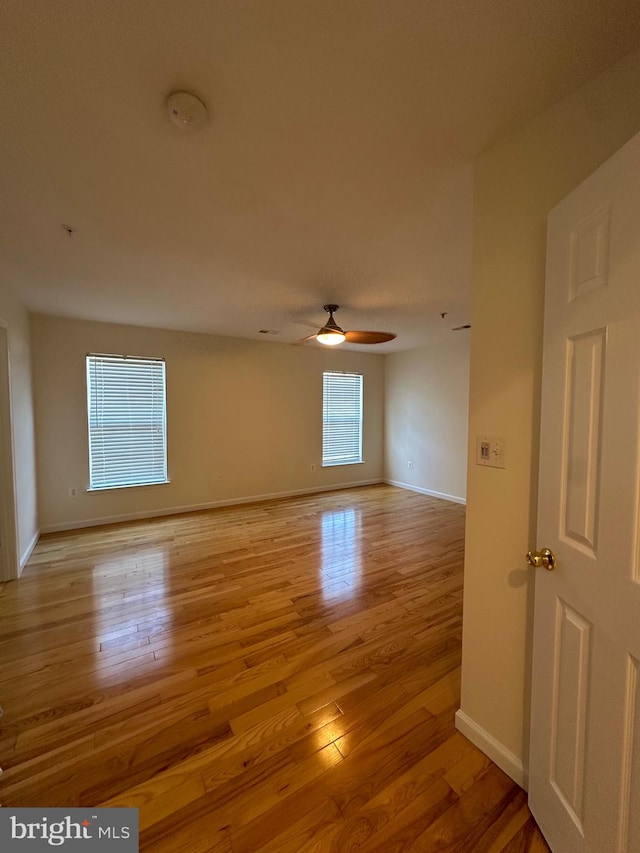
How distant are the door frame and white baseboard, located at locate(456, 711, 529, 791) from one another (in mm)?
3571

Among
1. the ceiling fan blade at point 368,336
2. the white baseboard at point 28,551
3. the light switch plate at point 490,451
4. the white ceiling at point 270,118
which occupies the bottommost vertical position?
the white baseboard at point 28,551

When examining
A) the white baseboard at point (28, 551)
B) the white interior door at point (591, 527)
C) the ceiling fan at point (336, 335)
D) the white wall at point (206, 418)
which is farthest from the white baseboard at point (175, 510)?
the white interior door at point (591, 527)

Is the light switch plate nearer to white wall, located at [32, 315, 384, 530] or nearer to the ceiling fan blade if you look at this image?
the ceiling fan blade

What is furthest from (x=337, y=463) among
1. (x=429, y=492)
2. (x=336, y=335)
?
(x=336, y=335)

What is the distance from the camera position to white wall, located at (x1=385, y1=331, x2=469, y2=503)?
512 centimetres

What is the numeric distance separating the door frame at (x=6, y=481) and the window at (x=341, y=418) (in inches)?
162

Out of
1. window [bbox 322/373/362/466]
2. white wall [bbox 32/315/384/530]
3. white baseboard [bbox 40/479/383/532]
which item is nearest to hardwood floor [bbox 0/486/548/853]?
white baseboard [bbox 40/479/383/532]

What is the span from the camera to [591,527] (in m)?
0.90

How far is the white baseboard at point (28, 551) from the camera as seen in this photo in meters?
2.96

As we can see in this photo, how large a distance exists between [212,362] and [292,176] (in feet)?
11.8

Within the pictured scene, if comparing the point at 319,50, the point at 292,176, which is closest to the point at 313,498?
the point at 292,176

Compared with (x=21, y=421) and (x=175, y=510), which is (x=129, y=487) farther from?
Answer: (x=21, y=421)

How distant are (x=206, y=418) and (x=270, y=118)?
404 centimetres

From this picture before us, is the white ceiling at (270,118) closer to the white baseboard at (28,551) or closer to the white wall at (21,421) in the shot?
the white wall at (21,421)
